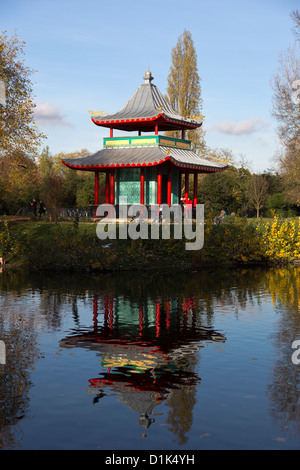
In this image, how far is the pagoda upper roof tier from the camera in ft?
127

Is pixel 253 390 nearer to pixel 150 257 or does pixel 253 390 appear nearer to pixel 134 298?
pixel 134 298

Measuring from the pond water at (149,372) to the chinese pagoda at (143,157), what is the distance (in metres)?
22.6

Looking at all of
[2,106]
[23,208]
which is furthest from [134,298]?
[23,208]

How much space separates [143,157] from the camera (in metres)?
37.3

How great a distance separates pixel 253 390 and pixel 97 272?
54.6 feet

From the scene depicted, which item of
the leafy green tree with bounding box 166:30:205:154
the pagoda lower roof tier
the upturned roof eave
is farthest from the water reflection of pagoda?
the leafy green tree with bounding box 166:30:205:154

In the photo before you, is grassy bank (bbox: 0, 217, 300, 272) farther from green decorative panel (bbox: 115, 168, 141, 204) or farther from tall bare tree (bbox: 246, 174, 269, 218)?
tall bare tree (bbox: 246, 174, 269, 218)

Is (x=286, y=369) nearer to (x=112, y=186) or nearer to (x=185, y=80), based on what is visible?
(x=112, y=186)

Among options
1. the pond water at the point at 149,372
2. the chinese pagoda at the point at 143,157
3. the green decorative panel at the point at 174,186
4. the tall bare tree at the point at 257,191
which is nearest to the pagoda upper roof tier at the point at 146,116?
the chinese pagoda at the point at 143,157

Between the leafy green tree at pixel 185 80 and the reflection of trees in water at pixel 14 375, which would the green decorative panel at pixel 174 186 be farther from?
the reflection of trees in water at pixel 14 375

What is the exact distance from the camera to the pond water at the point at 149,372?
20.6ft

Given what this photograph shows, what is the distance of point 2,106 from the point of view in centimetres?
3222

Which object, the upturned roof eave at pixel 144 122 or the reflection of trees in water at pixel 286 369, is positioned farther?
the upturned roof eave at pixel 144 122
